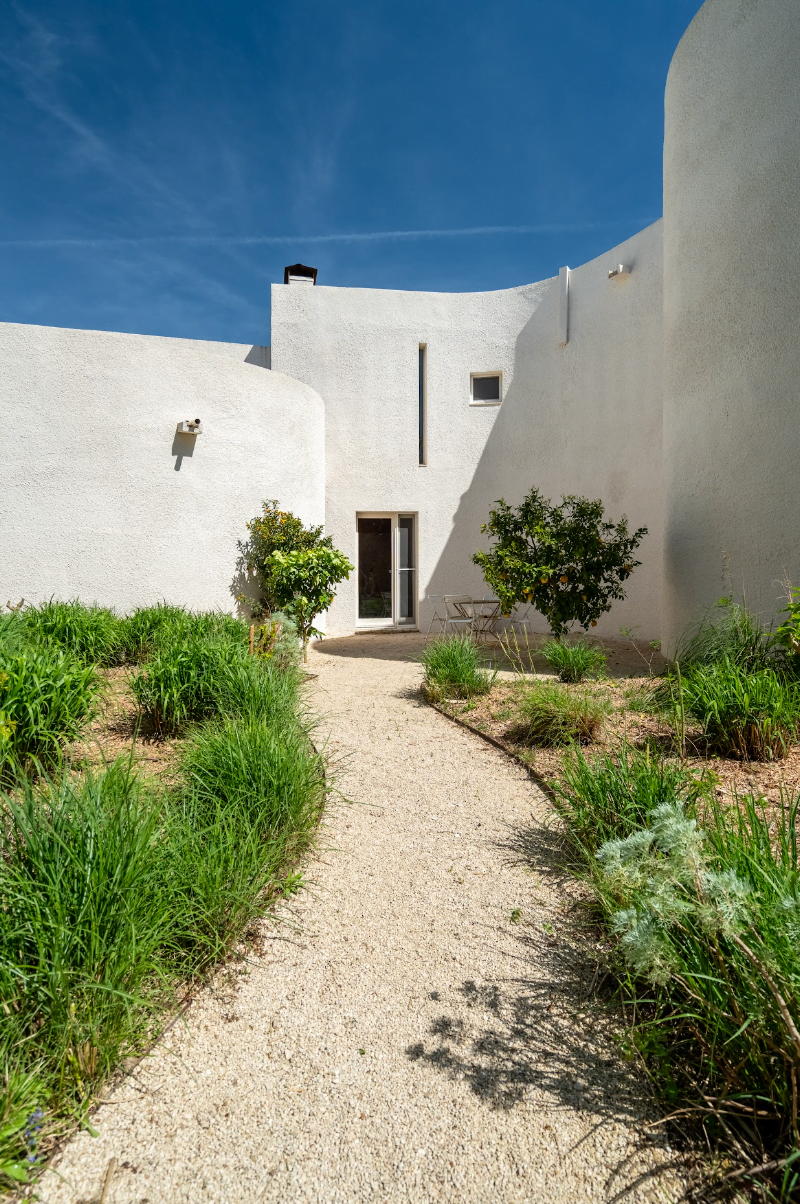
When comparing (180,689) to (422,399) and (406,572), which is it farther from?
(422,399)

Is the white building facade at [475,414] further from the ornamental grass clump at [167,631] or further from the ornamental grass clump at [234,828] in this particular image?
the ornamental grass clump at [234,828]

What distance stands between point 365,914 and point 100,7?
1019 centimetres

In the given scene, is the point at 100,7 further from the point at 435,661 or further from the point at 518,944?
the point at 518,944

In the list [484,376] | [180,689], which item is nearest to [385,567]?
[484,376]

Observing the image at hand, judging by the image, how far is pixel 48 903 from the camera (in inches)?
72.0

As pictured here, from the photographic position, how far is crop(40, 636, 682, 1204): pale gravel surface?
4.79 ft

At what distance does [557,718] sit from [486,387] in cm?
835

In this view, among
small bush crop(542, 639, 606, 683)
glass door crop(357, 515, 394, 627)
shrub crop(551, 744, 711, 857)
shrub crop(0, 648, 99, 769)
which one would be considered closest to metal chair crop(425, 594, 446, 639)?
glass door crop(357, 515, 394, 627)

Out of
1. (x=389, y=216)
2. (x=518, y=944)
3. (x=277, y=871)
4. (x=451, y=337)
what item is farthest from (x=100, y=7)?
(x=518, y=944)

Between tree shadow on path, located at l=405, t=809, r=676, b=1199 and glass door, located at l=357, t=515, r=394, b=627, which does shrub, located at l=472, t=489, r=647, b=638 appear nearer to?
glass door, located at l=357, t=515, r=394, b=627

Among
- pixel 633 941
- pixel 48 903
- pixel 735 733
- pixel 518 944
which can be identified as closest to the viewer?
pixel 633 941

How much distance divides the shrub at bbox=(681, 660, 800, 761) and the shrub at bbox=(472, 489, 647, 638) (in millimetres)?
3036

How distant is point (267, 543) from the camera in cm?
830

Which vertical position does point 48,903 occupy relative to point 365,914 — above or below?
above
